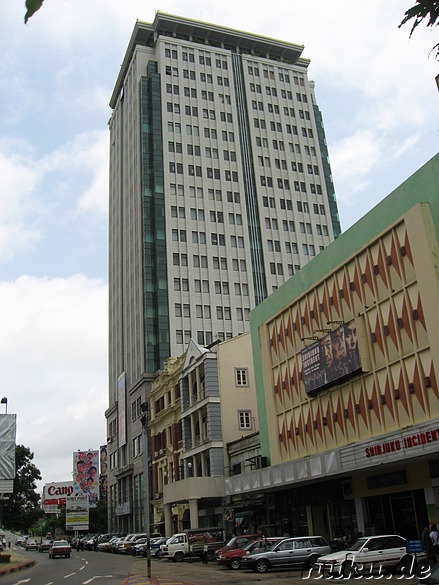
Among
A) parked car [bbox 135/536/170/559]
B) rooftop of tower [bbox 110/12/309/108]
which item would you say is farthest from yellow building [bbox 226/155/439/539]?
rooftop of tower [bbox 110/12/309/108]

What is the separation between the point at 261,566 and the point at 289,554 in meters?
1.41

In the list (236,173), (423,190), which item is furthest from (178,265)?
(423,190)

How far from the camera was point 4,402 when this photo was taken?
1709 inches

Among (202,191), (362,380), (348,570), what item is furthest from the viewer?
(202,191)

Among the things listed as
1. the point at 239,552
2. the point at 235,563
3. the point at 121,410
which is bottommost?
the point at 235,563

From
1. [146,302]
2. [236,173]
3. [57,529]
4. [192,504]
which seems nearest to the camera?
[192,504]

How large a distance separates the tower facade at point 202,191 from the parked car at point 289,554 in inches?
1908

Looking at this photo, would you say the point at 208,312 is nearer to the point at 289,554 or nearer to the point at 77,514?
the point at 77,514

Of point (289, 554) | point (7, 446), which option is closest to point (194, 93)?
point (7, 446)

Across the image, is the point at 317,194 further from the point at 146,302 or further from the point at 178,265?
the point at 146,302

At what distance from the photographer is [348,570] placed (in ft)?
→ 74.9

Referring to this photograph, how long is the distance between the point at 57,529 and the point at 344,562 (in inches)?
4902

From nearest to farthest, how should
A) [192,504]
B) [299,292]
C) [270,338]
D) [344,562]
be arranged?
1. [344,562]
2. [299,292]
3. [270,338]
4. [192,504]

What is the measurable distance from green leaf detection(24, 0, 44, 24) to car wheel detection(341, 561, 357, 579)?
23.3m
